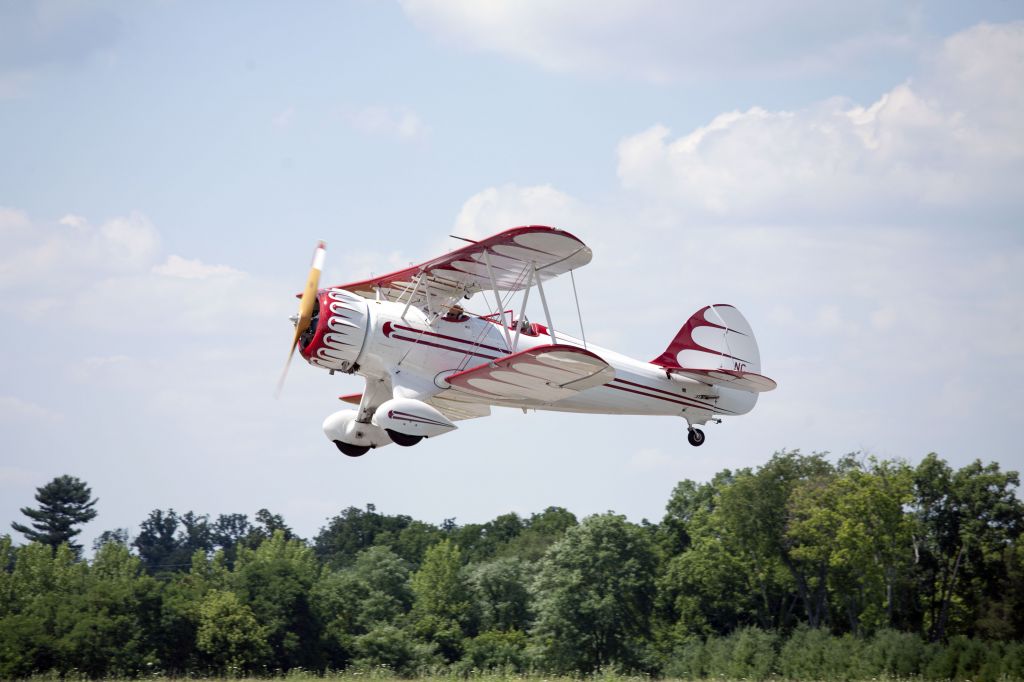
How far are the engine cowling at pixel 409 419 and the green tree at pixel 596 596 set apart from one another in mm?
25433

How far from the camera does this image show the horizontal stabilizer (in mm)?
20938

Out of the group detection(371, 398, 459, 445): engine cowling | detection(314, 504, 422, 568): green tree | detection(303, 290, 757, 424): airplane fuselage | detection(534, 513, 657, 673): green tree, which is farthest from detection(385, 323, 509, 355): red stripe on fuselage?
detection(314, 504, 422, 568): green tree

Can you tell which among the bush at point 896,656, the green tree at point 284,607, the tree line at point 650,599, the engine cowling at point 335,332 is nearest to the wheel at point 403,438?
the engine cowling at point 335,332

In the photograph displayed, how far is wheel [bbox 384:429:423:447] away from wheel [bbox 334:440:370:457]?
222 cm

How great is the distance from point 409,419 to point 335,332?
1.89 m

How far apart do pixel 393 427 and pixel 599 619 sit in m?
27.3

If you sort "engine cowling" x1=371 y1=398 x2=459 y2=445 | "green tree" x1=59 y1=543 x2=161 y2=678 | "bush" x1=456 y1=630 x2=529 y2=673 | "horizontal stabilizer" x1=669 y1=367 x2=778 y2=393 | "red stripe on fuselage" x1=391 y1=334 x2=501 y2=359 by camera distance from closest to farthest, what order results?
"engine cowling" x1=371 y1=398 x2=459 y2=445, "red stripe on fuselage" x1=391 y1=334 x2=501 y2=359, "horizontal stabilizer" x1=669 y1=367 x2=778 y2=393, "green tree" x1=59 y1=543 x2=161 y2=678, "bush" x1=456 y1=630 x2=529 y2=673

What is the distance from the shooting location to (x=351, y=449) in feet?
66.9

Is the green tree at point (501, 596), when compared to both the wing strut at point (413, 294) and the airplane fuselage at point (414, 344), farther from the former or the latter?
the wing strut at point (413, 294)

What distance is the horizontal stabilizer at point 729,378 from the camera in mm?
20938

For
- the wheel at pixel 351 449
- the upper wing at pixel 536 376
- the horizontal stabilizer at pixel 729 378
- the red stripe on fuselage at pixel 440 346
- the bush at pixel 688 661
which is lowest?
the bush at pixel 688 661

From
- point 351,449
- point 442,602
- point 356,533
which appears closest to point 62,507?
point 356,533

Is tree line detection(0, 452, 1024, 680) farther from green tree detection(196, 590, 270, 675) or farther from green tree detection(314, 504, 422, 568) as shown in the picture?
green tree detection(314, 504, 422, 568)

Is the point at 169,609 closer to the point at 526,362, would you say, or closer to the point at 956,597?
the point at 526,362
